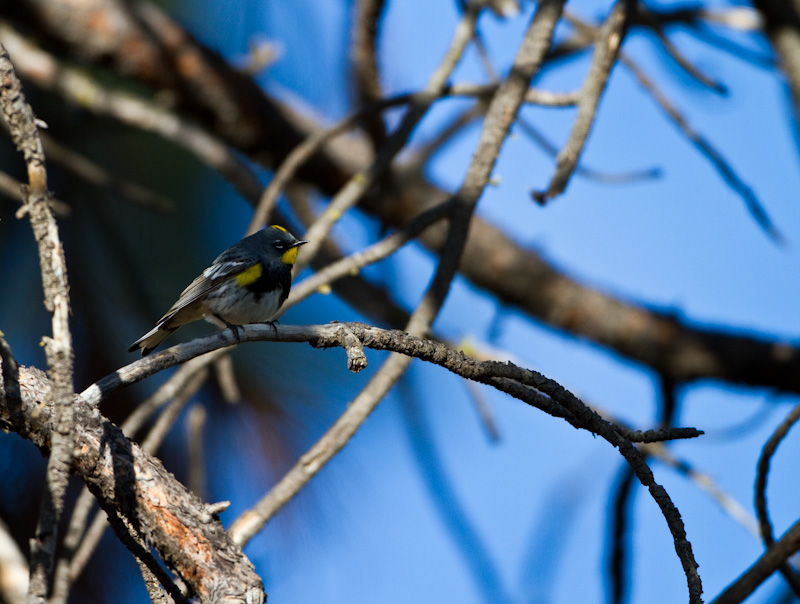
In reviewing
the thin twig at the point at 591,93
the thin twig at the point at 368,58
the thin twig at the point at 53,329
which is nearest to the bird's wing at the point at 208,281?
the thin twig at the point at 368,58

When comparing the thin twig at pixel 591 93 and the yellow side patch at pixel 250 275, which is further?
the yellow side patch at pixel 250 275

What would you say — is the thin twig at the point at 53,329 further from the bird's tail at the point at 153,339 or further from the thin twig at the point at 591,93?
the thin twig at the point at 591,93

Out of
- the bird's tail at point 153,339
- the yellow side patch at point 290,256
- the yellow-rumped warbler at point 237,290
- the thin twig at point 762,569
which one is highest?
the yellow side patch at point 290,256

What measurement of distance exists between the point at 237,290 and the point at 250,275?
10 centimetres

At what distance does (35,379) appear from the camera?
1.67 meters

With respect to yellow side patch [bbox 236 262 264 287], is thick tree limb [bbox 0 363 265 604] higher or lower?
lower

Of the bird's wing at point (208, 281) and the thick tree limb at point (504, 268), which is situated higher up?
the thick tree limb at point (504, 268)

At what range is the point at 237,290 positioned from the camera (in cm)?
331

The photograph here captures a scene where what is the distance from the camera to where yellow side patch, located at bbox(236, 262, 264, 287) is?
3340 millimetres

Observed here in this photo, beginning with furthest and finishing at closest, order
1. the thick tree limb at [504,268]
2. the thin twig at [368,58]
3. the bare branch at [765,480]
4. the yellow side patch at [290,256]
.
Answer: the thick tree limb at [504,268] < the thin twig at [368,58] < the yellow side patch at [290,256] < the bare branch at [765,480]

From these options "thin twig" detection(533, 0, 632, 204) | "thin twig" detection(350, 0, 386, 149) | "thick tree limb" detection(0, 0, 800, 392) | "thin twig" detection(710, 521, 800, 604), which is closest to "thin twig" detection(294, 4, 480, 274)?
"thin twig" detection(350, 0, 386, 149)

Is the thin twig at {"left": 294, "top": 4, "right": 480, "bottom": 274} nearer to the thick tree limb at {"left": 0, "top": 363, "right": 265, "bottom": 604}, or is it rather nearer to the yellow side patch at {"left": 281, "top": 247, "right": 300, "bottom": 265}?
the yellow side patch at {"left": 281, "top": 247, "right": 300, "bottom": 265}

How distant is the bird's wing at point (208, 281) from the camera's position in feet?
10.2

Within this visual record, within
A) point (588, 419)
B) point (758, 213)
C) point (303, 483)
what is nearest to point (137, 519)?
point (303, 483)
